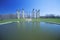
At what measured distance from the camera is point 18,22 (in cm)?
250

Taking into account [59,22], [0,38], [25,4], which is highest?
[25,4]

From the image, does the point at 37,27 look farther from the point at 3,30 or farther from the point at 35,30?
the point at 3,30

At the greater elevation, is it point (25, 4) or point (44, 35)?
point (25, 4)

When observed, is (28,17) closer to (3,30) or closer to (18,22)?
(18,22)

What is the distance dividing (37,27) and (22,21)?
431 mm

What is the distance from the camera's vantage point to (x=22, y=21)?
2.50 m

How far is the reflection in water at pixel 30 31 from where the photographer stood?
2323 millimetres

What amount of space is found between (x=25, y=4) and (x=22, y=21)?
46cm

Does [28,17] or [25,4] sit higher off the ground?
[25,4]

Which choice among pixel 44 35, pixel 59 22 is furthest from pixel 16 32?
pixel 59 22

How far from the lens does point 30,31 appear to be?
7.86ft

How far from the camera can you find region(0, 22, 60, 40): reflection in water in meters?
2.32

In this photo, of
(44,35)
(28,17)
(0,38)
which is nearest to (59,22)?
(44,35)

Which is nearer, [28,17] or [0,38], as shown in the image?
[0,38]
